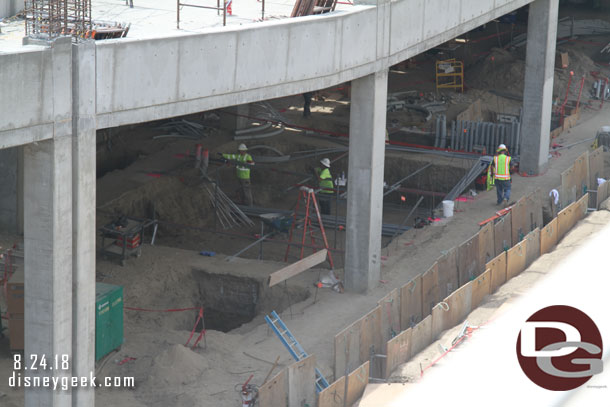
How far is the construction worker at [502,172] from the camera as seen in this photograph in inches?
974

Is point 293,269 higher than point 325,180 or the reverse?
the reverse

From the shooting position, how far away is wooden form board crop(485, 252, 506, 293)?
19359 mm

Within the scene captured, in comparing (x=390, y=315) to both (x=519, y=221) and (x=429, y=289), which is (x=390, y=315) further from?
(x=519, y=221)

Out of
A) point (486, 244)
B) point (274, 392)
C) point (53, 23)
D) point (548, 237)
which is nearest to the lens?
point (53, 23)

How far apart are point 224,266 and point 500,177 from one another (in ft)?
26.5

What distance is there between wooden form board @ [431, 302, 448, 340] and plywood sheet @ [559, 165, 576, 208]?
8.52 meters

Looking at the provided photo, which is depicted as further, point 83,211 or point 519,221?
point 519,221

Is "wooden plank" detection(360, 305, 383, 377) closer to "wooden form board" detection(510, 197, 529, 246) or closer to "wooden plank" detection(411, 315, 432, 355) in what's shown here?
"wooden plank" detection(411, 315, 432, 355)

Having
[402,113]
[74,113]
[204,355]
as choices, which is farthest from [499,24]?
[74,113]

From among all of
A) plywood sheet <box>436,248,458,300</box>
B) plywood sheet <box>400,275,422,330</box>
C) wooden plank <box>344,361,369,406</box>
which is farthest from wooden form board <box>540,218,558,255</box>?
wooden plank <box>344,361,369,406</box>

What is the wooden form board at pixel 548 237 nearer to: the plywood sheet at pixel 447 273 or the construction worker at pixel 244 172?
the plywood sheet at pixel 447 273

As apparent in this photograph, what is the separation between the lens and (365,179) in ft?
64.5

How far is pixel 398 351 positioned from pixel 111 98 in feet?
21.3

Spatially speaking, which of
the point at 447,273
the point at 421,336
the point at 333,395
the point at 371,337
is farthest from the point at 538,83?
the point at 333,395
